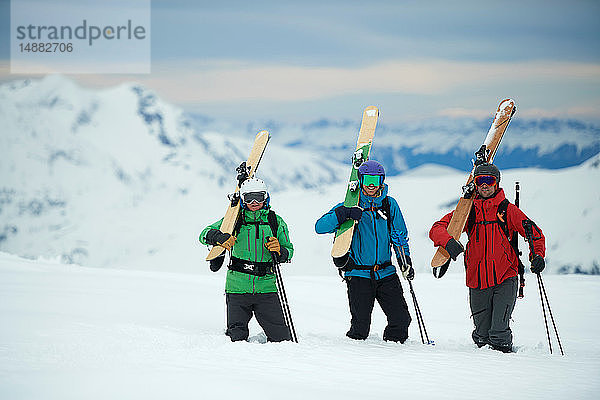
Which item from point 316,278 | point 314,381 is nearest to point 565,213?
point 316,278

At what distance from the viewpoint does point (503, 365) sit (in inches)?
248

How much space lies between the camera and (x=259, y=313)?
7.75 metres

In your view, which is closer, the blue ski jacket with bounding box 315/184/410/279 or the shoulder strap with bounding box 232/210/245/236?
the blue ski jacket with bounding box 315/184/410/279

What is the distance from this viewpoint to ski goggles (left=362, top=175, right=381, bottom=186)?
24.7 ft

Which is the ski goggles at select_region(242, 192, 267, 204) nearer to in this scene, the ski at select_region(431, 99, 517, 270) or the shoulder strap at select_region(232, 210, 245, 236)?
the shoulder strap at select_region(232, 210, 245, 236)

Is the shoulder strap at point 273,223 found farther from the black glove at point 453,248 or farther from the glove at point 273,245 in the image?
the black glove at point 453,248

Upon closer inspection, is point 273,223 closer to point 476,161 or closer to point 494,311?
point 476,161

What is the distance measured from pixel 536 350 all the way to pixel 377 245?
81.2 inches

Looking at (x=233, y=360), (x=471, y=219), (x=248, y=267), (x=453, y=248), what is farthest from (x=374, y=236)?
(x=233, y=360)

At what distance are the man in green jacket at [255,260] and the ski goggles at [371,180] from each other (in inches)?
40.3

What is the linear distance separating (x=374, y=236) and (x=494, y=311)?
1.50 metres

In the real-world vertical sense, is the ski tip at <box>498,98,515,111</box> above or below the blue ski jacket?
above

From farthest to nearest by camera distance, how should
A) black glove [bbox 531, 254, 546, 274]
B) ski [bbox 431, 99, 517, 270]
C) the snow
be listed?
1. ski [bbox 431, 99, 517, 270]
2. black glove [bbox 531, 254, 546, 274]
3. the snow

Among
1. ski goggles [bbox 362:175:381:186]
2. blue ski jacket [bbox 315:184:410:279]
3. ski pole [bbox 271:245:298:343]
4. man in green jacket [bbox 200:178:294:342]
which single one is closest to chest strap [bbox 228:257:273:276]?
man in green jacket [bbox 200:178:294:342]
